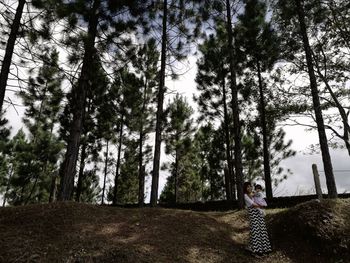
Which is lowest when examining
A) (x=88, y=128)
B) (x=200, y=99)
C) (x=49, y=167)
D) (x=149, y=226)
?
(x=149, y=226)

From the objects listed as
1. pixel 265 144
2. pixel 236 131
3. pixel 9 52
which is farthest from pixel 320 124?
pixel 9 52

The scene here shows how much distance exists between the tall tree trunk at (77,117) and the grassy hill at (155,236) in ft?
3.00

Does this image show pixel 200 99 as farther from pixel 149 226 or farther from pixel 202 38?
pixel 149 226

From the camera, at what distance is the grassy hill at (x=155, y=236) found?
18.9 feet

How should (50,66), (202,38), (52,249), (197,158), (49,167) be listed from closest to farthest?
(52,249) < (50,66) < (202,38) < (49,167) < (197,158)

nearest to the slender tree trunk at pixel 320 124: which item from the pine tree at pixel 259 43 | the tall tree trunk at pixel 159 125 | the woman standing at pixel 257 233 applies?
the pine tree at pixel 259 43

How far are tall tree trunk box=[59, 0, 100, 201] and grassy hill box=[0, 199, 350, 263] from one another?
3.00ft

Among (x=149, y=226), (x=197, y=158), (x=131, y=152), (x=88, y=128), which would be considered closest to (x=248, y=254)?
(x=149, y=226)

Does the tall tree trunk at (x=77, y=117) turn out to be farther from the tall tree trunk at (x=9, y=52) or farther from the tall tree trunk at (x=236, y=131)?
the tall tree trunk at (x=236, y=131)

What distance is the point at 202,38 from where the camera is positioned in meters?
12.7

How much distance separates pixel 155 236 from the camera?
6.85 m

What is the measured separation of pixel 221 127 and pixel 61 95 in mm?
11214

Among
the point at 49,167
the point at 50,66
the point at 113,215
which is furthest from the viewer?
the point at 49,167

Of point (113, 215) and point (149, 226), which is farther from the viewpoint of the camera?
point (113, 215)
